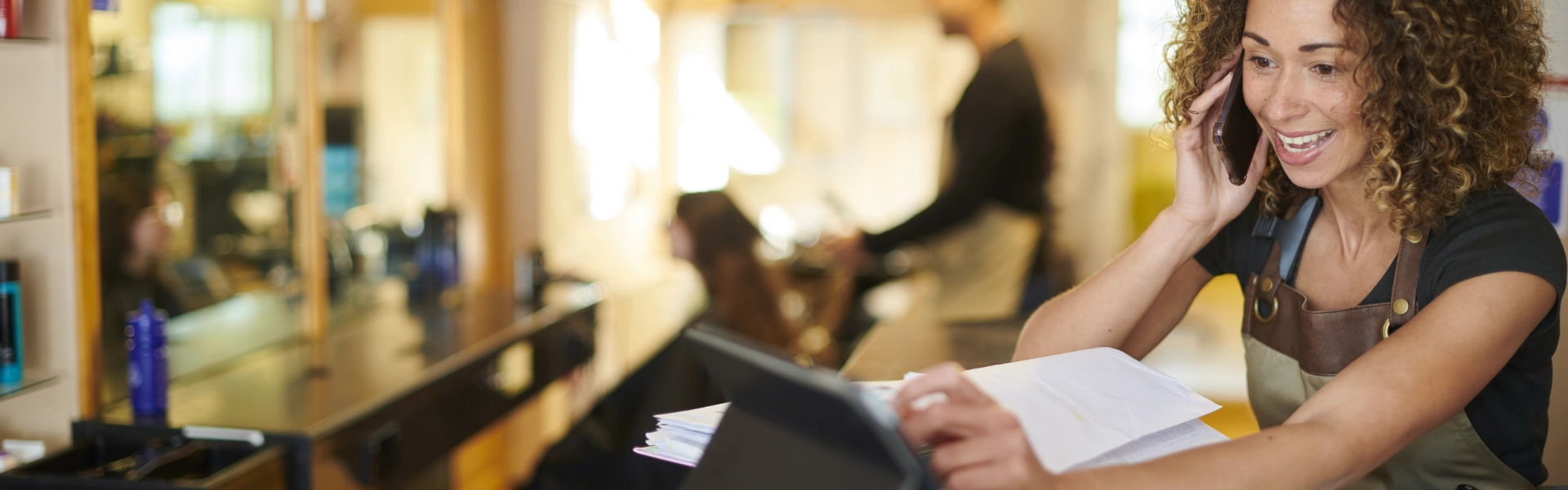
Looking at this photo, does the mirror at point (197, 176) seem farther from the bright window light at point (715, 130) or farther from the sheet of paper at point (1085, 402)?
the bright window light at point (715, 130)

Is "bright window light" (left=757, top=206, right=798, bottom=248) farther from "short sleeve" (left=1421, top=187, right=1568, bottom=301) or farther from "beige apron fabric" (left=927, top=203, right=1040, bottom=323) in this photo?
"short sleeve" (left=1421, top=187, right=1568, bottom=301)

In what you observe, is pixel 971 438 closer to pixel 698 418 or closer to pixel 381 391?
pixel 698 418

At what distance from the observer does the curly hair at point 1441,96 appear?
3.49ft

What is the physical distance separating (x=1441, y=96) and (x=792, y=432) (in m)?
0.75

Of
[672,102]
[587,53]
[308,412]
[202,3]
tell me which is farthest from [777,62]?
[308,412]

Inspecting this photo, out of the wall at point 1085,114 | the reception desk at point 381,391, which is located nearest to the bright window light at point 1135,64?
the wall at point 1085,114

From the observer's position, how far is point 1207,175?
128cm

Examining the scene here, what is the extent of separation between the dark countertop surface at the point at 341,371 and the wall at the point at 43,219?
0.11 m

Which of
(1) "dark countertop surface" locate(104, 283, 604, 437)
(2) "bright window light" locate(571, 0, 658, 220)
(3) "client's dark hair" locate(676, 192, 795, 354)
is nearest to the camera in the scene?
(1) "dark countertop surface" locate(104, 283, 604, 437)

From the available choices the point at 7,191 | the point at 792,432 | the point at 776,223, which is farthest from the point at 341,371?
the point at 776,223

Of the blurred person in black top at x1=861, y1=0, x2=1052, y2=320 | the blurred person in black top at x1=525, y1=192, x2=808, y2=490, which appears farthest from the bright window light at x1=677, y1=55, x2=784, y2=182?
the blurred person in black top at x1=525, y1=192, x2=808, y2=490

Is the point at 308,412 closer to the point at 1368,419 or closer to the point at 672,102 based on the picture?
the point at 1368,419

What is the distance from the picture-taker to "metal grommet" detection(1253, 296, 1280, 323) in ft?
4.20

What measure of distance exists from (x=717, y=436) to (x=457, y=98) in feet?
8.68
